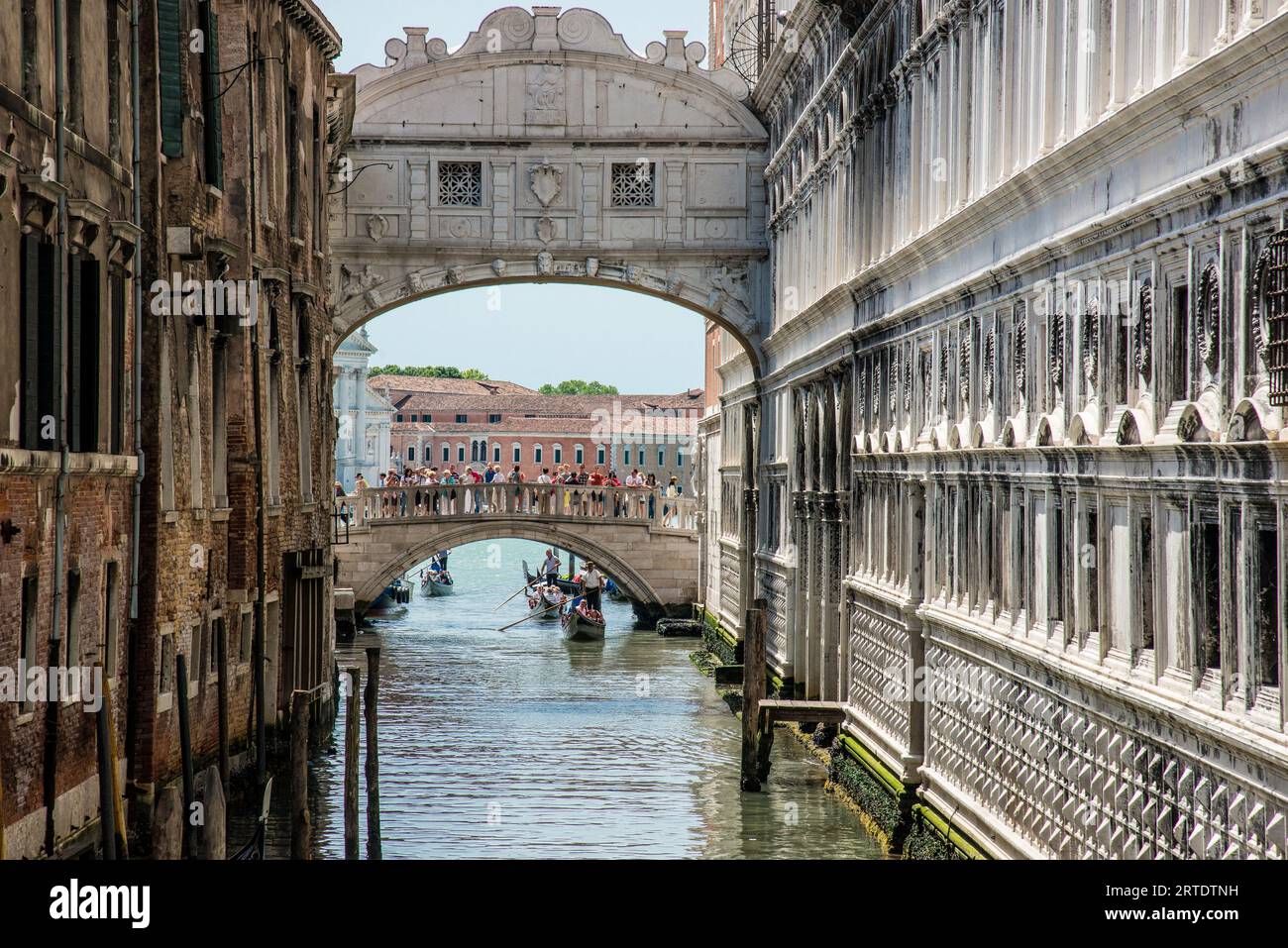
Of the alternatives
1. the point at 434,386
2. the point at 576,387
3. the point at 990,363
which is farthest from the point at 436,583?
the point at 576,387

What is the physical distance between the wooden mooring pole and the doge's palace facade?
3.51 metres

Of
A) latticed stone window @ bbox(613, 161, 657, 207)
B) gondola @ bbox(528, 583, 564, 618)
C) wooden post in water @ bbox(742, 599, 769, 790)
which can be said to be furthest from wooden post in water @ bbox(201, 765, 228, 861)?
gondola @ bbox(528, 583, 564, 618)

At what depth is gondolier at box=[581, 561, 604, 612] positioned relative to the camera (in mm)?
30484

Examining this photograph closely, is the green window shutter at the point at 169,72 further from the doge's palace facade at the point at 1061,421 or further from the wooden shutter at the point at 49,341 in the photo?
the doge's palace facade at the point at 1061,421

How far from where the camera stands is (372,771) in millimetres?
11250

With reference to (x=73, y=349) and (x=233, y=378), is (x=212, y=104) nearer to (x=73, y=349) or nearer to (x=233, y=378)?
(x=233, y=378)

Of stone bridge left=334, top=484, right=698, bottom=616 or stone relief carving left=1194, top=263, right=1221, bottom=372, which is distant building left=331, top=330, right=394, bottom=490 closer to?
stone bridge left=334, top=484, right=698, bottom=616

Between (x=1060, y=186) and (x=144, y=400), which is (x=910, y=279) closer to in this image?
(x=1060, y=186)

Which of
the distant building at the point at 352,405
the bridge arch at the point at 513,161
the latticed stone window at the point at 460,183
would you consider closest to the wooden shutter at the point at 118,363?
the bridge arch at the point at 513,161

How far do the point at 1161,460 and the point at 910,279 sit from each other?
17.8ft

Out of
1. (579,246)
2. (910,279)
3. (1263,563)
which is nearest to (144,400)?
(910,279)

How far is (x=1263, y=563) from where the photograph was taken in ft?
18.7

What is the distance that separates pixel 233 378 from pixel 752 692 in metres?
4.44
